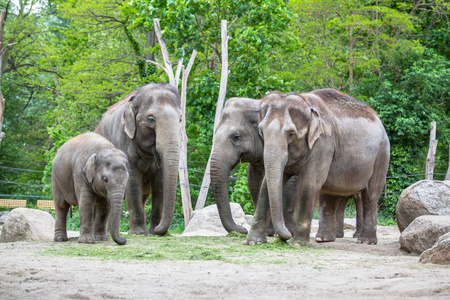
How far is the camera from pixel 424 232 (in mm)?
7727

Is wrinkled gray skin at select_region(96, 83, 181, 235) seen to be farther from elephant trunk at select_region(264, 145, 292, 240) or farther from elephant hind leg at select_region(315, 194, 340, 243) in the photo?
elephant hind leg at select_region(315, 194, 340, 243)

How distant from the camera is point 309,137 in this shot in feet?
26.5

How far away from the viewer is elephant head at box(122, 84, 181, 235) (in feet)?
28.5

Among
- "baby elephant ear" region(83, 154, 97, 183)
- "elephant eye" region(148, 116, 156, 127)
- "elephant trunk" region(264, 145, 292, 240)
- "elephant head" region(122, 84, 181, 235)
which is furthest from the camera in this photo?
"elephant eye" region(148, 116, 156, 127)

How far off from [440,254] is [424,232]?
159 cm

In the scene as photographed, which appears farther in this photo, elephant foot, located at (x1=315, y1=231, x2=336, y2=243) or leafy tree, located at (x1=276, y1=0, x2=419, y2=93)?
leafy tree, located at (x1=276, y1=0, x2=419, y2=93)

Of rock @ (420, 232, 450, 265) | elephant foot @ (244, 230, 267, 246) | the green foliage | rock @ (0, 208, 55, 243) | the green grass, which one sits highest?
the green foliage

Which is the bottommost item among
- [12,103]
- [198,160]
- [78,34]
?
[198,160]

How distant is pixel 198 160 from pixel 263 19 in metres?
5.64

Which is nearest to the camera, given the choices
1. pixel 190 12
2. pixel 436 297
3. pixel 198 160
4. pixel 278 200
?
pixel 436 297

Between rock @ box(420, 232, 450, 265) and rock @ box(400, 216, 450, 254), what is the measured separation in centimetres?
127

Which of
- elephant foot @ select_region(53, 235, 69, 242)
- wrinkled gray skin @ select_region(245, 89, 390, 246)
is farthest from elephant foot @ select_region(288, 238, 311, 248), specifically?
elephant foot @ select_region(53, 235, 69, 242)

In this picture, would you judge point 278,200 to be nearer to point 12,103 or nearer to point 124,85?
point 124,85

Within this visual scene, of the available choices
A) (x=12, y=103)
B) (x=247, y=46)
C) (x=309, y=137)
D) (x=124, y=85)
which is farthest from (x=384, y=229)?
(x=12, y=103)
